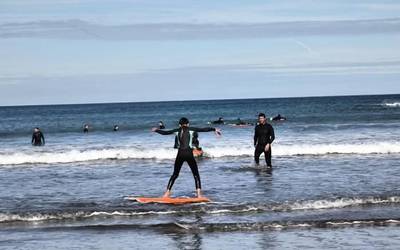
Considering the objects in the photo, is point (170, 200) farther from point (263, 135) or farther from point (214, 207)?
point (263, 135)

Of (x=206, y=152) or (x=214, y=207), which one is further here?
(x=206, y=152)

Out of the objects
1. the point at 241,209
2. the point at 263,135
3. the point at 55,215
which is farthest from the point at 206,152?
the point at 55,215

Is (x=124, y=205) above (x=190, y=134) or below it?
below

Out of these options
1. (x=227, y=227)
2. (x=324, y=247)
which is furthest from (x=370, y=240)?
(x=227, y=227)

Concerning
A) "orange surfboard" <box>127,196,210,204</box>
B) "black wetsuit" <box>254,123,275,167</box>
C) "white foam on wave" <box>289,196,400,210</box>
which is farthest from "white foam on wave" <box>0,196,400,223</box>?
"black wetsuit" <box>254,123,275,167</box>

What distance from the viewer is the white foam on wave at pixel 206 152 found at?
27750 millimetres

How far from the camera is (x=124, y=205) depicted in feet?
48.6

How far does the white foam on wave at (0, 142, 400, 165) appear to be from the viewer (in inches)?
1093

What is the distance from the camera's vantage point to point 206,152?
2852 cm

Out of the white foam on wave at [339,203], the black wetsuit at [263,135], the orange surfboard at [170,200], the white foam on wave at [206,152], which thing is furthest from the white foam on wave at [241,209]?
the white foam on wave at [206,152]

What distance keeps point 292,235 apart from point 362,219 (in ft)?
6.16

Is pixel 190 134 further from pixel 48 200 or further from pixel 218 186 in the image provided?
pixel 48 200

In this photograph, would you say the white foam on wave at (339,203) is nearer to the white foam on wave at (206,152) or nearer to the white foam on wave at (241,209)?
the white foam on wave at (241,209)

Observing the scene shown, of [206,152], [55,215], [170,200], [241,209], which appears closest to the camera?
[55,215]
